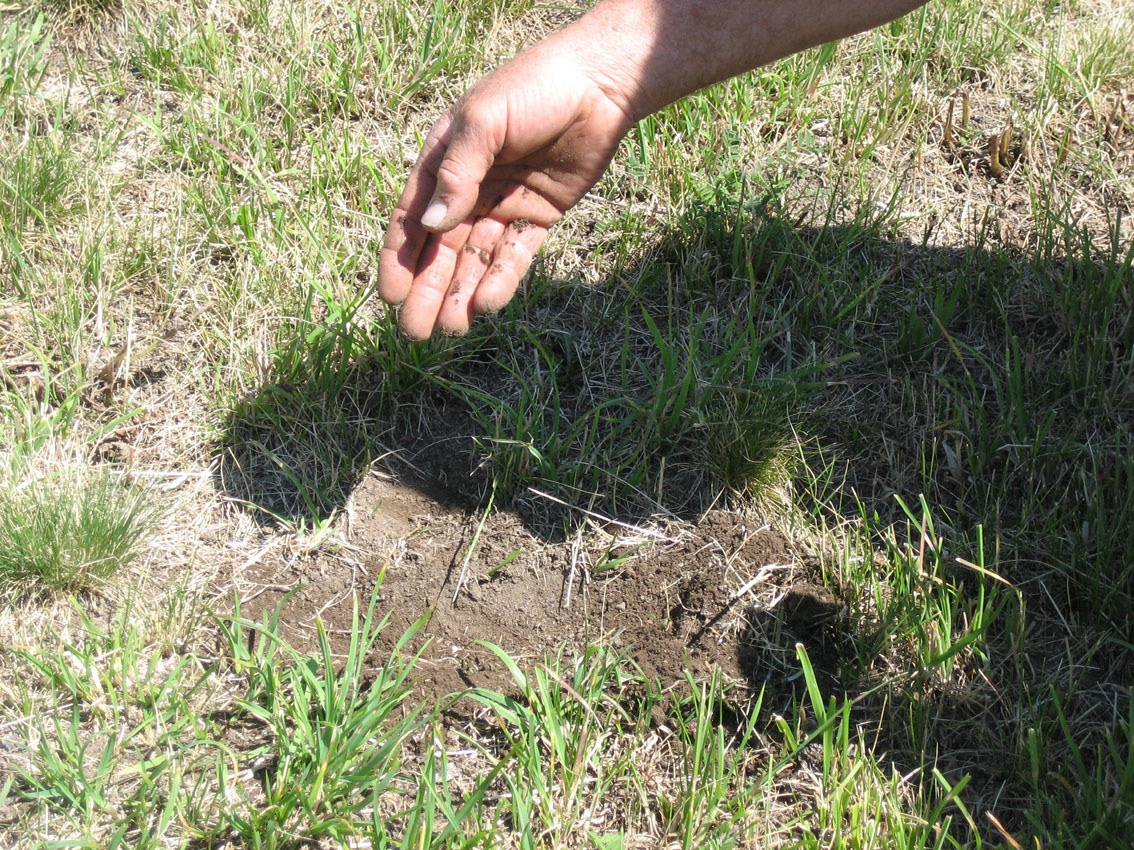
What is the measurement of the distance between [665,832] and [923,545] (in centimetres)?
77

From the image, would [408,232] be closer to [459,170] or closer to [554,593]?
[459,170]

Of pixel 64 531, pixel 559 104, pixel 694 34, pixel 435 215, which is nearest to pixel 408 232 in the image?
pixel 435 215

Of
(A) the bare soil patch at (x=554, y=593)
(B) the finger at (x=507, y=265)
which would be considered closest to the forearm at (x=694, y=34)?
(B) the finger at (x=507, y=265)

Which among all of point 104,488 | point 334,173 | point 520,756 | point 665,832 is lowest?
point 665,832

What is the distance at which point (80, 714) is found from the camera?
1909 mm

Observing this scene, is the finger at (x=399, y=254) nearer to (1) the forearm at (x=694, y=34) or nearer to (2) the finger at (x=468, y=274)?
(2) the finger at (x=468, y=274)

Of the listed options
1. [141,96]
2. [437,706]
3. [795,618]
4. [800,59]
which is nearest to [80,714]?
[437,706]

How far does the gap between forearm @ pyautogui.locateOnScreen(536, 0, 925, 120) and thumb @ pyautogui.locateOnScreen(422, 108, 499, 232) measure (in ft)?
0.92

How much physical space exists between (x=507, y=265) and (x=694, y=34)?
62 centimetres

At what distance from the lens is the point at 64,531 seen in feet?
6.68

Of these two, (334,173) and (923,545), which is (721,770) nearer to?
(923,545)

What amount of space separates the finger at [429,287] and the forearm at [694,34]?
465mm

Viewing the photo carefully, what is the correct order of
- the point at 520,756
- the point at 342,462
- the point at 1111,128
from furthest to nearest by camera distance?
the point at 1111,128 < the point at 342,462 < the point at 520,756

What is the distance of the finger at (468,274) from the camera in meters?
2.18
